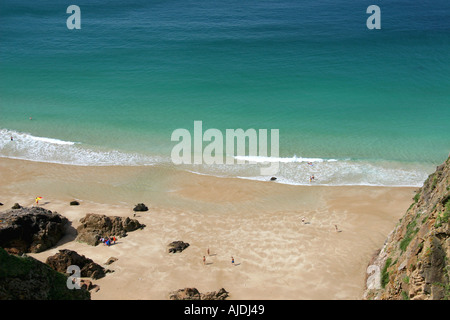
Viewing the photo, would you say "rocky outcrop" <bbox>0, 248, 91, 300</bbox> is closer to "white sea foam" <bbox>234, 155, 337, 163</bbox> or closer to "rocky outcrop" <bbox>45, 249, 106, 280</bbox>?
"rocky outcrop" <bbox>45, 249, 106, 280</bbox>

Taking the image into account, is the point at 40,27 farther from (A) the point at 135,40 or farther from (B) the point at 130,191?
(B) the point at 130,191

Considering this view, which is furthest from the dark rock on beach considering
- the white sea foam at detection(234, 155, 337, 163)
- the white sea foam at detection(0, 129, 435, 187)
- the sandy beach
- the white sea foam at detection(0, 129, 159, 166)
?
the white sea foam at detection(234, 155, 337, 163)

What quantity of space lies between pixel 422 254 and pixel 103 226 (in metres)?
21.1

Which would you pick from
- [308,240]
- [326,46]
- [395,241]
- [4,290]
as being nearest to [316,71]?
[326,46]

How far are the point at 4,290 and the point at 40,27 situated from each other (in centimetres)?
7995

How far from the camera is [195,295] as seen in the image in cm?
2325

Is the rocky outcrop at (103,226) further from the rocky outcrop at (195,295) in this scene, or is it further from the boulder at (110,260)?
the rocky outcrop at (195,295)

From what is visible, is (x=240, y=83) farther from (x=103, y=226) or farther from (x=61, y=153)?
(x=103, y=226)

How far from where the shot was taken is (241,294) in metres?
24.2

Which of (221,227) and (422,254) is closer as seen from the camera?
(422,254)

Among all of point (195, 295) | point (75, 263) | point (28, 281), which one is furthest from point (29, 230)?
point (28, 281)

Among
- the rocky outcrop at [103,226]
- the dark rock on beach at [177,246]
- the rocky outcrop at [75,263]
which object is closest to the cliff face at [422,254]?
the dark rock on beach at [177,246]

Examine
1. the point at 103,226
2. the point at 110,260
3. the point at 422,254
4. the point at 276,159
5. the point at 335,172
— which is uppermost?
the point at 422,254

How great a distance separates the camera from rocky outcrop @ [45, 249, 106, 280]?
81.9 ft
